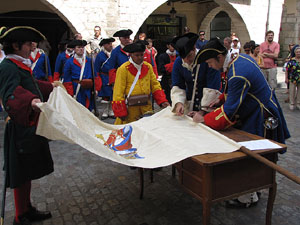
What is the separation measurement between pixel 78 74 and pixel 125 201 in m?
3.69

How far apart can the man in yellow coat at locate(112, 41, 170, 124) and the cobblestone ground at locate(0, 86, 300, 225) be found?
0.90 metres

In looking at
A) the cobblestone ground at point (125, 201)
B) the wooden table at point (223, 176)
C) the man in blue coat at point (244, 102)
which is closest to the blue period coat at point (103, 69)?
the cobblestone ground at point (125, 201)

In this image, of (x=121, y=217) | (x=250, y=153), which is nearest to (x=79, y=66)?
(x=121, y=217)

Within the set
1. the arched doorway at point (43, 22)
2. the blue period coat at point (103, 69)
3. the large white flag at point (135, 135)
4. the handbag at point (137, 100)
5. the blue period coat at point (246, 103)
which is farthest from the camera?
the arched doorway at point (43, 22)

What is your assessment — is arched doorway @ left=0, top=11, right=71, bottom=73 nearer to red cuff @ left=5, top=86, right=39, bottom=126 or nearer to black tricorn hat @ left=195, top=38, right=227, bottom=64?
red cuff @ left=5, top=86, right=39, bottom=126

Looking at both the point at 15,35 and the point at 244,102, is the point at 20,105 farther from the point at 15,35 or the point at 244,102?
the point at 244,102

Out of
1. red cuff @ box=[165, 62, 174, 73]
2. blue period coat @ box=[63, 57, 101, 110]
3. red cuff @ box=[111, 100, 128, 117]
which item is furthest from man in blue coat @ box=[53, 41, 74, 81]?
red cuff @ box=[111, 100, 128, 117]

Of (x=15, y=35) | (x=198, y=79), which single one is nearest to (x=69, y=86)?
(x=198, y=79)

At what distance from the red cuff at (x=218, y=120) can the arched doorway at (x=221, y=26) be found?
642 inches

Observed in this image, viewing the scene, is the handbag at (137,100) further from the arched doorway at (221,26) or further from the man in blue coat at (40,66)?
the arched doorway at (221,26)

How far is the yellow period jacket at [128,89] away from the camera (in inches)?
162

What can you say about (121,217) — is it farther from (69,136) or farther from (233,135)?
(233,135)

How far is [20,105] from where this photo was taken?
2547 millimetres

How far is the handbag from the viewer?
4090 mm
